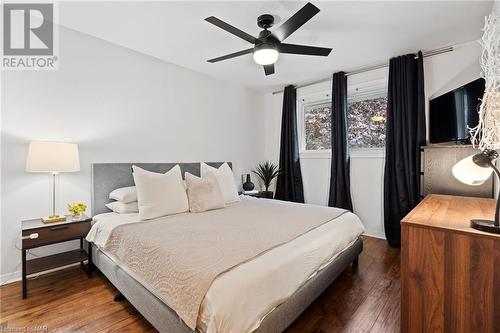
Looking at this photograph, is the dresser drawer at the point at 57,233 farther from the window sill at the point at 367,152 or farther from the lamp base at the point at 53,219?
the window sill at the point at 367,152

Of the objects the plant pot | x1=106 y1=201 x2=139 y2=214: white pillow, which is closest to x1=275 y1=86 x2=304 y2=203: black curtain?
the plant pot

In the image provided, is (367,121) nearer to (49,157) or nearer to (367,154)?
(367,154)

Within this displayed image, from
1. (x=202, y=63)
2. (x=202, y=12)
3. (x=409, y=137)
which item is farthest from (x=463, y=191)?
(x=202, y=63)

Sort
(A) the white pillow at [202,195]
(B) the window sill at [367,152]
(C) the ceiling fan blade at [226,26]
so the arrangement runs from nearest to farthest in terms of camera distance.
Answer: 1. (C) the ceiling fan blade at [226,26]
2. (A) the white pillow at [202,195]
3. (B) the window sill at [367,152]

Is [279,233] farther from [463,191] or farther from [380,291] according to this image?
[463,191]

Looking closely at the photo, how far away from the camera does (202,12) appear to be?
7.30 feet

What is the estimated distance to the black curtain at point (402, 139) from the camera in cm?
302

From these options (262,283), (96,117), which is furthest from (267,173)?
(262,283)

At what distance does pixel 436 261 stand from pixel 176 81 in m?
3.50

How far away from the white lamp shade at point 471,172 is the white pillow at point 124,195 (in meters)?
2.74

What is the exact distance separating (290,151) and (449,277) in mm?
3245

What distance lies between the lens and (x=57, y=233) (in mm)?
2137

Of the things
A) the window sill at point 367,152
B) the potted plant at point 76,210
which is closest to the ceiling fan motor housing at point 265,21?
the window sill at point 367,152

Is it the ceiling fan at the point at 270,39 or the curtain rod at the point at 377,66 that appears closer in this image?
the ceiling fan at the point at 270,39
